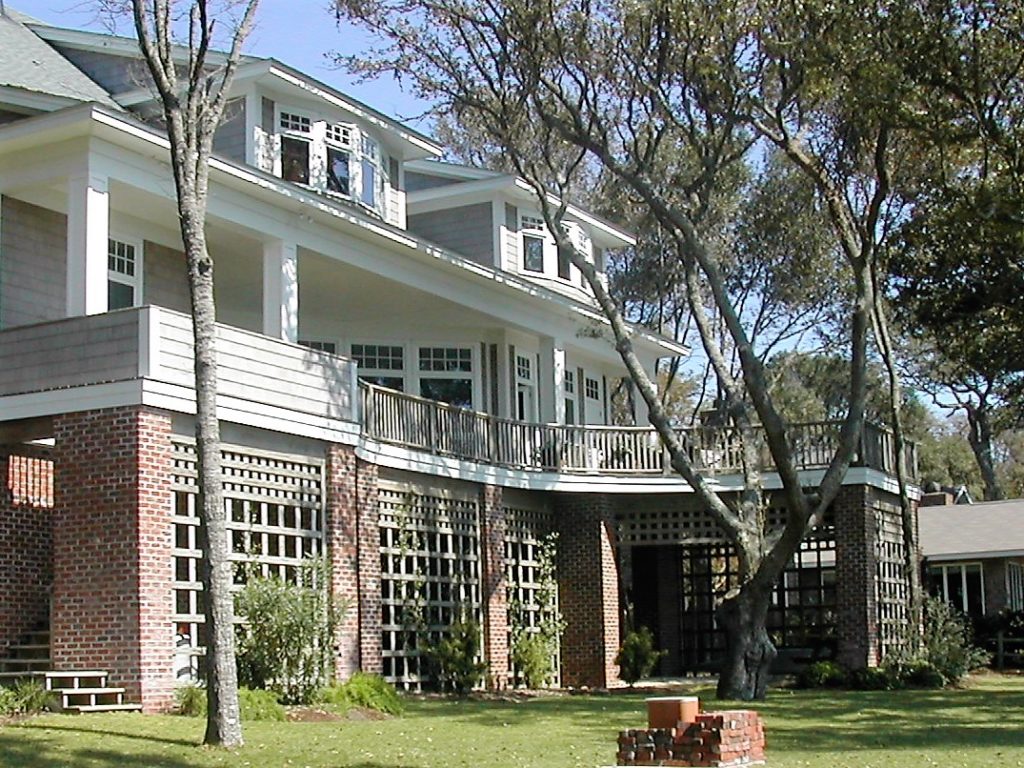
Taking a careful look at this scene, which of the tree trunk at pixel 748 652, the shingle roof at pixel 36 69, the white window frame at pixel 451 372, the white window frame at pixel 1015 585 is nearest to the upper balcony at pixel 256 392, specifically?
the white window frame at pixel 451 372

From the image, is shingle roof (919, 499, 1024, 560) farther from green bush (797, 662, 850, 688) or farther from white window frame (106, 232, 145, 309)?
white window frame (106, 232, 145, 309)

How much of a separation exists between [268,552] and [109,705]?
371cm

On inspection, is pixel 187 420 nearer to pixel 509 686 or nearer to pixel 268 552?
pixel 268 552

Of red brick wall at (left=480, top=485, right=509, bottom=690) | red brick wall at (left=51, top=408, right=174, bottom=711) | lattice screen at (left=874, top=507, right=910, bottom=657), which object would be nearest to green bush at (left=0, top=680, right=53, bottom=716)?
red brick wall at (left=51, top=408, right=174, bottom=711)

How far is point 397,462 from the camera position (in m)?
24.1

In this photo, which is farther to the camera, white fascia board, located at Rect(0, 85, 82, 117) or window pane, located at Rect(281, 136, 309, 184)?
window pane, located at Rect(281, 136, 309, 184)

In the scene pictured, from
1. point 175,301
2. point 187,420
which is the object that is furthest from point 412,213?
point 187,420

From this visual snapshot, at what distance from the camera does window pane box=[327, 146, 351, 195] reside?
26.6m

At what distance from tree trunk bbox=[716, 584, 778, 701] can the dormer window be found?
9.40 metres

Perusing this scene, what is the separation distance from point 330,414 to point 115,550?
14.8 ft

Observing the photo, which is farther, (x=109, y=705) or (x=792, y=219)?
(x=792, y=219)

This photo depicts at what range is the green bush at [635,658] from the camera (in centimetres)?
2855

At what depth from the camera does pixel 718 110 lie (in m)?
24.5

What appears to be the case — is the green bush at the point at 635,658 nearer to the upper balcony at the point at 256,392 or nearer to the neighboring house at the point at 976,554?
the upper balcony at the point at 256,392
